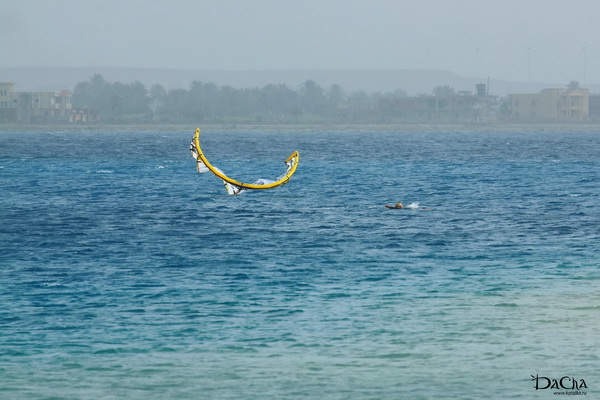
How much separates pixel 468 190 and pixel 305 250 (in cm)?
4736

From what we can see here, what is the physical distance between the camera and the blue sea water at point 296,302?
78.8 feet

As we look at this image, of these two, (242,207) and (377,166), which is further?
(377,166)

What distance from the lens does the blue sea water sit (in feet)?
78.8

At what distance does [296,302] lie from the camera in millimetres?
32812

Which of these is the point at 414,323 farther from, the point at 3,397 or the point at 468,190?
the point at 468,190

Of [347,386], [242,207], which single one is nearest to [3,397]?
[347,386]

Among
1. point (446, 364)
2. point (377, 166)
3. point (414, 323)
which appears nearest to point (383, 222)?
point (414, 323)

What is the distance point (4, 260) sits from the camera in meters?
42.8

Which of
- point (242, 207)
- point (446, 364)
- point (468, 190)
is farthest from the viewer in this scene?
point (468, 190)

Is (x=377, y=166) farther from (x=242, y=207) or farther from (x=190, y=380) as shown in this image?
(x=190, y=380)

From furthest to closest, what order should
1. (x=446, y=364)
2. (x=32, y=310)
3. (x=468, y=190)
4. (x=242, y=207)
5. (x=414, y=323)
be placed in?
(x=468, y=190), (x=242, y=207), (x=32, y=310), (x=414, y=323), (x=446, y=364)

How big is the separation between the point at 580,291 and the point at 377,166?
112940mm

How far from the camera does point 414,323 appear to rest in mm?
29625

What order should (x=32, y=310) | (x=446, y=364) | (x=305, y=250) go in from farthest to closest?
1. (x=305, y=250)
2. (x=32, y=310)
3. (x=446, y=364)
